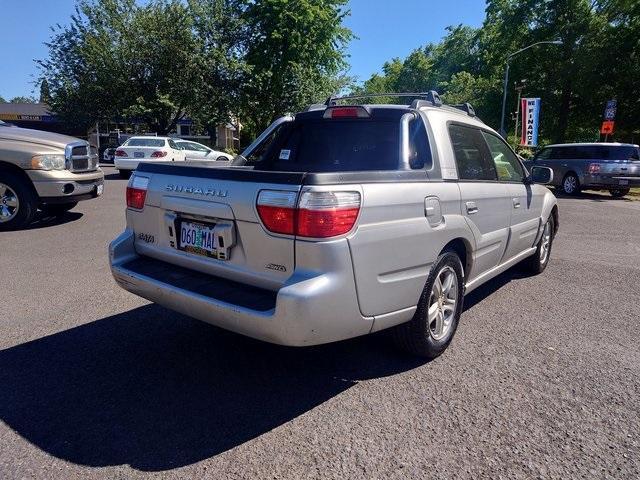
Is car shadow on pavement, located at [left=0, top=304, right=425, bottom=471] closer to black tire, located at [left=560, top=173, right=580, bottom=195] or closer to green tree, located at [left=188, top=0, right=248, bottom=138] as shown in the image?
black tire, located at [left=560, top=173, right=580, bottom=195]

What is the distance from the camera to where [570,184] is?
16938 mm

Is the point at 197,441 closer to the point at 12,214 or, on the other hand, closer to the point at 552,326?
the point at 552,326

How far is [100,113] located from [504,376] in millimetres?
35010

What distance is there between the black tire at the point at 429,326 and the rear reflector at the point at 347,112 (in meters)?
1.20

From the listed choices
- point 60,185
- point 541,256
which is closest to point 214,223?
point 541,256

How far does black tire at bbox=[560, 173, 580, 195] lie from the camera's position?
16.7 meters

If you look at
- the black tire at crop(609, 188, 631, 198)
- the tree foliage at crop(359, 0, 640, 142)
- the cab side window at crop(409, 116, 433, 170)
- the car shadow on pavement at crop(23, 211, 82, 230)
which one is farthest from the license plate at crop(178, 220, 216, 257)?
the tree foliage at crop(359, 0, 640, 142)

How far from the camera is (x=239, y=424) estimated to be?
2561mm

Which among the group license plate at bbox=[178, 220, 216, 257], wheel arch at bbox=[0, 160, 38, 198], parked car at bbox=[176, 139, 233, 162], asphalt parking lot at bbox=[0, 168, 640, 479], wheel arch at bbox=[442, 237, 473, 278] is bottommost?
asphalt parking lot at bbox=[0, 168, 640, 479]

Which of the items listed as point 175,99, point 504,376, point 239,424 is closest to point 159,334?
point 239,424

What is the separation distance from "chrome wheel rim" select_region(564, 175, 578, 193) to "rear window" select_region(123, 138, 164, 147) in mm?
14920

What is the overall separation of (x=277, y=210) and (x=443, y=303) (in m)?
1.53

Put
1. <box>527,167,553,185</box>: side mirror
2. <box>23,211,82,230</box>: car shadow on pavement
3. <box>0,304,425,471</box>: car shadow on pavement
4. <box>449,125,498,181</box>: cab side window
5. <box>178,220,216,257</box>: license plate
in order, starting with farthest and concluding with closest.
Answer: <box>23,211,82,230</box>: car shadow on pavement, <box>527,167,553,185</box>: side mirror, <box>449,125,498,181</box>: cab side window, <box>178,220,216,257</box>: license plate, <box>0,304,425,471</box>: car shadow on pavement

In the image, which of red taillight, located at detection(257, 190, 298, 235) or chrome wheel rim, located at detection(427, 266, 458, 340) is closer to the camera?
red taillight, located at detection(257, 190, 298, 235)
